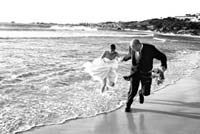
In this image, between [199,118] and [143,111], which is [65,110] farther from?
[199,118]

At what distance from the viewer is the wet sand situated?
18.7 ft

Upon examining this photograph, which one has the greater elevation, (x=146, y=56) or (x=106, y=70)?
(x=146, y=56)

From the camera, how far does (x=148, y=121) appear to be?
20.7ft

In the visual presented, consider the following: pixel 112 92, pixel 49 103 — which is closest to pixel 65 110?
pixel 49 103

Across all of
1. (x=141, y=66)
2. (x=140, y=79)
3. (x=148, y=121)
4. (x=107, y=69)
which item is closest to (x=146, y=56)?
(x=141, y=66)

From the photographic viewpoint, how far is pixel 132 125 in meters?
6.00

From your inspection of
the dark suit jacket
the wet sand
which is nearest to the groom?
the dark suit jacket

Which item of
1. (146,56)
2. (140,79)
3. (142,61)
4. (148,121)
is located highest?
(146,56)

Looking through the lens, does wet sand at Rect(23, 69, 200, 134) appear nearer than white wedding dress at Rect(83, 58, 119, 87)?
Yes

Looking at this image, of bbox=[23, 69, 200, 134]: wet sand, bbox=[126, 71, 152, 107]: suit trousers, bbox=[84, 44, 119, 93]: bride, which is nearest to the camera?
bbox=[23, 69, 200, 134]: wet sand

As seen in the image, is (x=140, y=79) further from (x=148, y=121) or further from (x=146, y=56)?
(x=148, y=121)

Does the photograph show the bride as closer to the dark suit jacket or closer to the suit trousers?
the suit trousers

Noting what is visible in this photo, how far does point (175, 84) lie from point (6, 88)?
561 cm

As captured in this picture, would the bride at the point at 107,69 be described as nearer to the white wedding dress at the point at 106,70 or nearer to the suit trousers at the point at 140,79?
the white wedding dress at the point at 106,70
